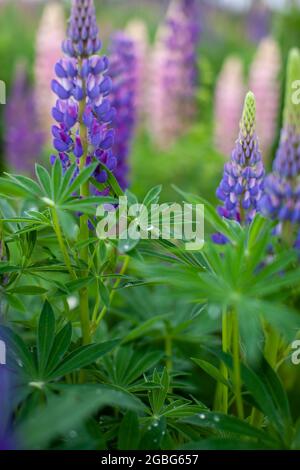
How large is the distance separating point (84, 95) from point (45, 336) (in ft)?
1.65

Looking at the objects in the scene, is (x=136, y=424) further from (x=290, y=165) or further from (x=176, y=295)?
(x=290, y=165)

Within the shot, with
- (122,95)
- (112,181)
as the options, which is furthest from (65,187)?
(122,95)

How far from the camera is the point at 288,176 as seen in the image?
1.06 metres

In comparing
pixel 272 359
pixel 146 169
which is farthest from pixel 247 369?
pixel 146 169

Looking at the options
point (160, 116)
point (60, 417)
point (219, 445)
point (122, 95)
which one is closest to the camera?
point (60, 417)

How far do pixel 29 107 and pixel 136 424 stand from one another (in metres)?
3.99

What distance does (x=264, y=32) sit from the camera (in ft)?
41.9

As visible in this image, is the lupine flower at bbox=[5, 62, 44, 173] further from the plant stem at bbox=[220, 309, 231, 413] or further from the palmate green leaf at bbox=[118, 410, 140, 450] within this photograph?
the palmate green leaf at bbox=[118, 410, 140, 450]

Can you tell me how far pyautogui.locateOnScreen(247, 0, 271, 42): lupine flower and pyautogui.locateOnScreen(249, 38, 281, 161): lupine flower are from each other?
7574mm

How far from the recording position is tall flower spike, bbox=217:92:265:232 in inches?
50.0

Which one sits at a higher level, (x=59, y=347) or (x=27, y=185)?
(x=27, y=185)

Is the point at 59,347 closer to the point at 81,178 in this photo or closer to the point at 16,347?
the point at 16,347

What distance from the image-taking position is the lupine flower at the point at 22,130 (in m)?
4.57

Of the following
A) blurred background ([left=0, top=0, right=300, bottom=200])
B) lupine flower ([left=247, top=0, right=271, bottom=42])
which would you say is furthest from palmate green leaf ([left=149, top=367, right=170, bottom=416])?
lupine flower ([left=247, top=0, right=271, bottom=42])
